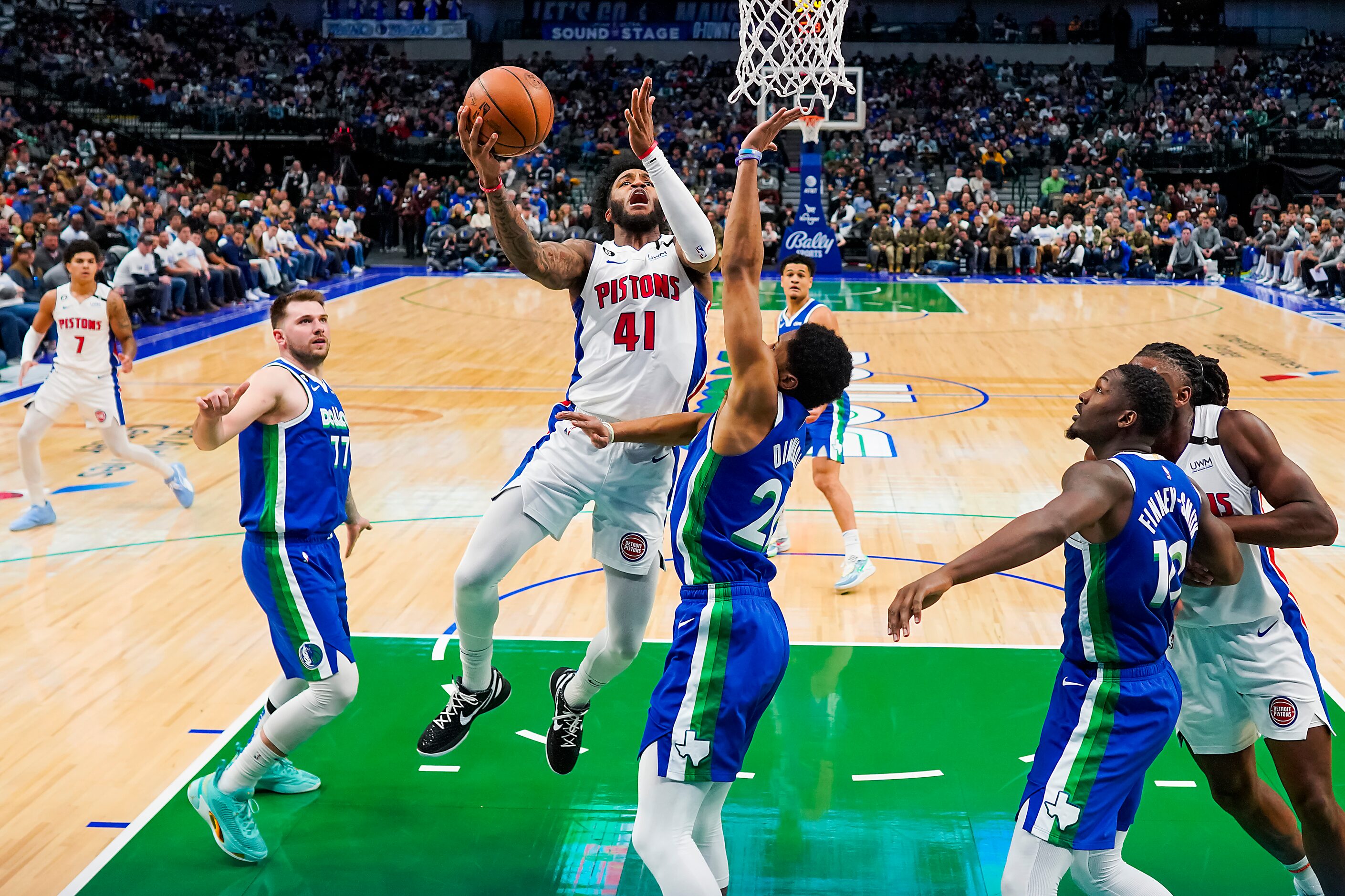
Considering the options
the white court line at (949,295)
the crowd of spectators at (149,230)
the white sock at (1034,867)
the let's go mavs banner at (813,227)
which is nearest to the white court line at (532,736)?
the white sock at (1034,867)

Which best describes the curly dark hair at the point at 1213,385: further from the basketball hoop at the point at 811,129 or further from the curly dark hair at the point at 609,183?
the basketball hoop at the point at 811,129

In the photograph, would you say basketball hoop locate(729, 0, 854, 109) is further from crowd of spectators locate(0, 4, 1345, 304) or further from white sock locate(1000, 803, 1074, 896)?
white sock locate(1000, 803, 1074, 896)

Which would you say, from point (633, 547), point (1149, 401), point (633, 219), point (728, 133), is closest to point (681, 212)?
point (633, 219)

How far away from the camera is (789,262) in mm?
6988

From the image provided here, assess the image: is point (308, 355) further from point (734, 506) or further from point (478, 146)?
point (734, 506)

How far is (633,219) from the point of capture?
4.42 m

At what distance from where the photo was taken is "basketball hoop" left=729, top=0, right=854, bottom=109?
14.4 m

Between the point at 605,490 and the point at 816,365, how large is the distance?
126 cm

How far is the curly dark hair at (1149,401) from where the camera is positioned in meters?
2.99

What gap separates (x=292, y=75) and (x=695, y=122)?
36.1ft

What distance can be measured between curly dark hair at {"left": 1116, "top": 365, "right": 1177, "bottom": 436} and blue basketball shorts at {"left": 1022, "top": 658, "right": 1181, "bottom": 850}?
58 centimetres

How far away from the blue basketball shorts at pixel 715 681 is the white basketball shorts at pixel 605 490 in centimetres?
101

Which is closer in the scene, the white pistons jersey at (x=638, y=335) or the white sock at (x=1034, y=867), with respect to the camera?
the white sock at (x=1034, y=867)

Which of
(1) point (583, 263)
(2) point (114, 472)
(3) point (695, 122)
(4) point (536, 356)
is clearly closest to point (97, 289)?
(2) point (114, 472)
